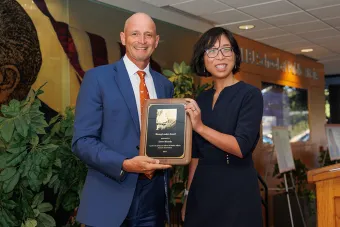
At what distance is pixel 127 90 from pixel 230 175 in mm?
633

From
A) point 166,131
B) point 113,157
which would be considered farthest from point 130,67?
point 113,157

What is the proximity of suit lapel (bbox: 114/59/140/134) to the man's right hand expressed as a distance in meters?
0.18

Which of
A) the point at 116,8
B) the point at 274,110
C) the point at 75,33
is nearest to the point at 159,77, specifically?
the point at 75,33

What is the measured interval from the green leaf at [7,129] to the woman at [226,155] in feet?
4.57

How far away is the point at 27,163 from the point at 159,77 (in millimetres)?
1379

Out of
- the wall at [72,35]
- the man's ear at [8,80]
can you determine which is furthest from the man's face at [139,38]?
the wall at [72,35]

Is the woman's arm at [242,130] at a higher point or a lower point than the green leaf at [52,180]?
higher

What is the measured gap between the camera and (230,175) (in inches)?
83.2

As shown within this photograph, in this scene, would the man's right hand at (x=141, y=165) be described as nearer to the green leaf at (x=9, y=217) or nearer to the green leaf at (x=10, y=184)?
the green leaf at (x=10, y=184)

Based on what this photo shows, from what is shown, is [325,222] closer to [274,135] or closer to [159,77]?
[159,77]

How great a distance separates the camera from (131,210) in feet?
6.27

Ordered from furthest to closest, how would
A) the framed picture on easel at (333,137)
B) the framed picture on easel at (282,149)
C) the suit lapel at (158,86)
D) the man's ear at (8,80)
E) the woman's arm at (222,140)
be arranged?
the framed picture on easel at (333,137), the framed picture on easel at (282,149), the man's ear at (8,80), the suit lapel at (158,86), the woman's arm at (222,140)

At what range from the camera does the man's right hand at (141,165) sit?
179 cm

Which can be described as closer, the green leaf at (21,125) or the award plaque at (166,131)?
the award plaque at (166,131)
